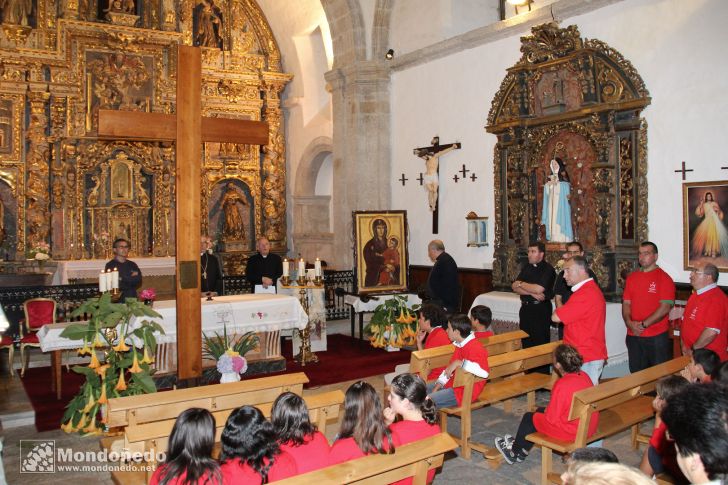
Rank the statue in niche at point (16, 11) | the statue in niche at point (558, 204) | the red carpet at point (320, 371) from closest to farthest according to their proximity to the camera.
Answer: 1. the red carpet at point (320, 371)
2. the statue in niche at point (558, 204)
3. the statue in niche at point (16, 11)

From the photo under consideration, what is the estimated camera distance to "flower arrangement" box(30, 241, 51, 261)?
45.2ft

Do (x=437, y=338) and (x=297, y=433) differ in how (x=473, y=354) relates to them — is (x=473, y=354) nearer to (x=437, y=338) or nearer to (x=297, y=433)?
(x=437, y=338)

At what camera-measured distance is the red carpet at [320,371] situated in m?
7.07

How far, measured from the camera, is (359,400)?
354 centimetres

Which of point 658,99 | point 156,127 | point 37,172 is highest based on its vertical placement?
point 658,99

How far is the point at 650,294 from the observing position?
6.74m

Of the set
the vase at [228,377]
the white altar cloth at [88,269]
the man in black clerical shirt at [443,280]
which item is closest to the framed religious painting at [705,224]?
the man in black clerical shirt at [443,280]

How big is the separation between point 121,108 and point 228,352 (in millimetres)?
10937

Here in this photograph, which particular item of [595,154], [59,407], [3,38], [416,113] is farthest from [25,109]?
[595,154]

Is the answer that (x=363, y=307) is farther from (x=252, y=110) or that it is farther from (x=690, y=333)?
(x=252, y=110)

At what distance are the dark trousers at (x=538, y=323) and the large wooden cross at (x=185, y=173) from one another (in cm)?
370

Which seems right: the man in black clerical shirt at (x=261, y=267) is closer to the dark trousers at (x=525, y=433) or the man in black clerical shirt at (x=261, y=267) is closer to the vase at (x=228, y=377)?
the vase at (x=228, y=377)

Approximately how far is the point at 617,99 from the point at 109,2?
40.9 ft

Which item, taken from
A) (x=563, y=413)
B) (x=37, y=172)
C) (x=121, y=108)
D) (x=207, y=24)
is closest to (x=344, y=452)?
(x=563, y=413)
